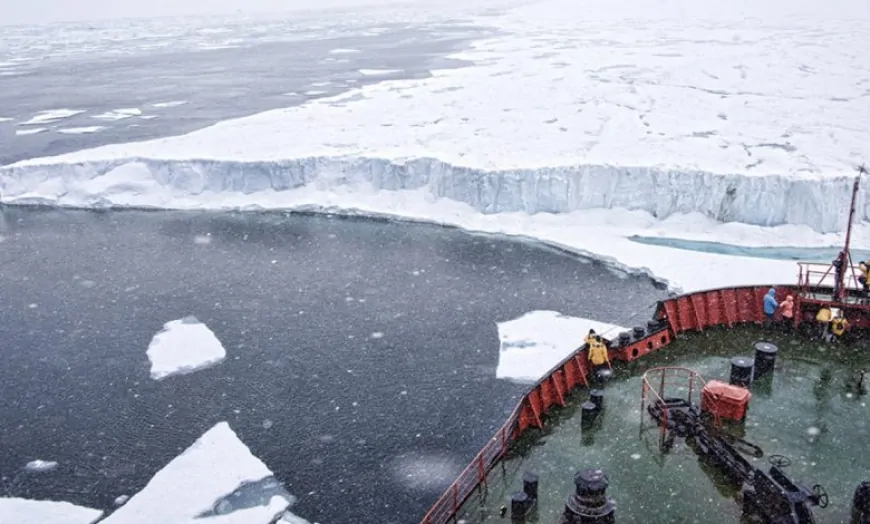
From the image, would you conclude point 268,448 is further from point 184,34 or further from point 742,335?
point 184,34

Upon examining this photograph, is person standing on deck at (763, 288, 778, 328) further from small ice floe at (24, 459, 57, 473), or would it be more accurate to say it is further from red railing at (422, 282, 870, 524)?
small ice floe at (24, 459, 57, 473)

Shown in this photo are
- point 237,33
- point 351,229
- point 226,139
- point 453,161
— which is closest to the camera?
point 351,229

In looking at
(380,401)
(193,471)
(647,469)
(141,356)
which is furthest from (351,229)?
(647,469)

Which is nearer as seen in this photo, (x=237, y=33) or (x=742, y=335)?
(x=742, y=335)

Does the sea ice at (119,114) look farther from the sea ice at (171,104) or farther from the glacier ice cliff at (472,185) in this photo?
the glacier ice cliff at (472,185)

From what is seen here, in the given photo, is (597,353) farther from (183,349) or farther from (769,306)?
(183,349)

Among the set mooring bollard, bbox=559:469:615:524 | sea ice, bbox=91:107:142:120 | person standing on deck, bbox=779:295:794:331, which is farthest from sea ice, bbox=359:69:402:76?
mooring bollard, bbox=559:469:615:524
